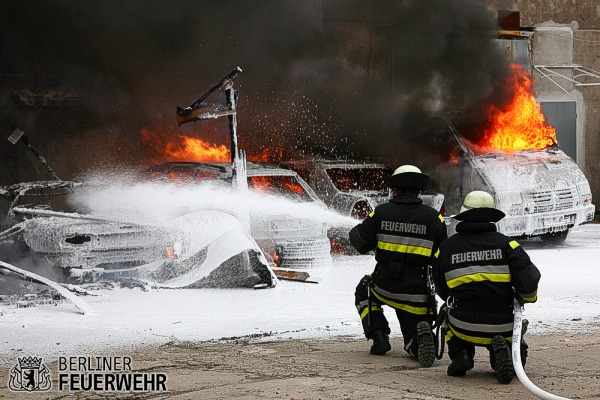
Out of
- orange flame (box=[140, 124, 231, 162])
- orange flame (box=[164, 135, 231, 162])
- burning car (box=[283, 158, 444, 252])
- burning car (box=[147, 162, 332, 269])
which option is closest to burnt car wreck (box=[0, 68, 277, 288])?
burning car (box=[147, 162, 332, 269])

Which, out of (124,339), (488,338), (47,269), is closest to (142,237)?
(47,269)

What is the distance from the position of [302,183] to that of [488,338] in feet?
24.3

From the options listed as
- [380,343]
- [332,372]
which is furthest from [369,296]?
[332,372]

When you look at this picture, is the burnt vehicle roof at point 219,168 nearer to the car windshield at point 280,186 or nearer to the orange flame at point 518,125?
the car windshield at point 280,186

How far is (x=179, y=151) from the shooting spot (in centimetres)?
1764

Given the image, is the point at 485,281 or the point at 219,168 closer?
the point at 485,281

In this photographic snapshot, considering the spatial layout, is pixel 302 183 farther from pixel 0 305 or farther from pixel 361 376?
pixel 361 376

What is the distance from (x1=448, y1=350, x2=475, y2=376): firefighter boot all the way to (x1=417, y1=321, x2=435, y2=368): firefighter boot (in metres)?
0.33

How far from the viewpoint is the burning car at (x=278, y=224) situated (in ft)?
39.2

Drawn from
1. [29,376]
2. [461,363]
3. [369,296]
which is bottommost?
[29,376]

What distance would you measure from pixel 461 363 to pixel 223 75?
12381mm

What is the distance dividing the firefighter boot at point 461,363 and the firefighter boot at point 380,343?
0.82 meters

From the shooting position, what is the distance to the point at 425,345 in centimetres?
646

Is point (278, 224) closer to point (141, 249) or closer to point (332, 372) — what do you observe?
point (141, 249)
